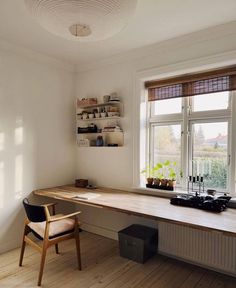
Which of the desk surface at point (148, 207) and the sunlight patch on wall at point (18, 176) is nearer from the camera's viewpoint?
the desk surface at point (148, 207)

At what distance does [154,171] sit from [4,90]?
2123 millimetres

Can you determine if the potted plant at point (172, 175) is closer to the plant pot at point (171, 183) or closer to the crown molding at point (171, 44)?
the plant pot at point (171, 183)

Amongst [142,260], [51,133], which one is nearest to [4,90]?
[51,133]

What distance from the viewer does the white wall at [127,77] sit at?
8.20 ft

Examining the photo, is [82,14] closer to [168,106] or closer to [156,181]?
[168,106]

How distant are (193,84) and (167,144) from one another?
0.80 m

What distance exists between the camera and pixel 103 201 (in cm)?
259

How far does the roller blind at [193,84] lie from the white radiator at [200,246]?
60.4 inches

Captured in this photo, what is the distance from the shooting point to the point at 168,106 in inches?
120

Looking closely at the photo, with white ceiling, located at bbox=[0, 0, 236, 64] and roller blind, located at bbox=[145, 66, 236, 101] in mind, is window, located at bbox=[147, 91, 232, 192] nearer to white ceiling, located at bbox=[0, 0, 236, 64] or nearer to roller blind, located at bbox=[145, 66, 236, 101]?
roller blind, located at bbox=[145, 66, 236, 101]

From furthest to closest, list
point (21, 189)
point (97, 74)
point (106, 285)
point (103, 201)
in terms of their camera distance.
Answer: point (97, 74) → point (21, 189) → point (103, 201) → point (106, 285)

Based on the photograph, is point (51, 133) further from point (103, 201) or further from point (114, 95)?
point (103, 201)

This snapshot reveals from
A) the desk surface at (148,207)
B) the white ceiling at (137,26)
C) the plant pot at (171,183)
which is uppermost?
the white ceiling at (137,26)

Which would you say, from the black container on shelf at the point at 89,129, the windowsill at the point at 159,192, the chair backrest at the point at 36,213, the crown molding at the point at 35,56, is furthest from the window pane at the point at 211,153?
the crown molding at the point at 35,56
